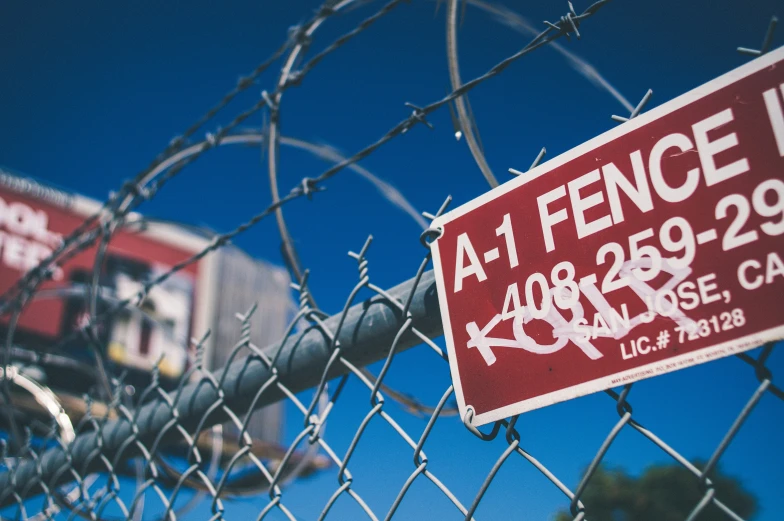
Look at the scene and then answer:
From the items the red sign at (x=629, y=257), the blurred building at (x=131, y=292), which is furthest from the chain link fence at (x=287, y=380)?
the blurred building at (x=131, y=292)

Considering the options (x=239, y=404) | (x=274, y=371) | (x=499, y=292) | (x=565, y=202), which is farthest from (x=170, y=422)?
(x=565, y=202)

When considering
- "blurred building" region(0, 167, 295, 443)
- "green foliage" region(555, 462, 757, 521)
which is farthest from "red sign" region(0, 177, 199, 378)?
"green foliage" region(555, 462, 757, 521)

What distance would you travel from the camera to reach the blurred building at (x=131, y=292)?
16328 millimetres

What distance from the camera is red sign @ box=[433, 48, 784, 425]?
1009mm

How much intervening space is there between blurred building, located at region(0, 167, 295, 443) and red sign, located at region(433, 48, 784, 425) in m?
13.6

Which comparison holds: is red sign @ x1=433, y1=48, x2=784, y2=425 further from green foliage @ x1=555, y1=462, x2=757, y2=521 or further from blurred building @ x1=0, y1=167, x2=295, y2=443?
green foliage @ x1=555, y1=462, x2=757, y2=521

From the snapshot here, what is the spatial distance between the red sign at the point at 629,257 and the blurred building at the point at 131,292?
13.6m

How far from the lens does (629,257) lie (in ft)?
3.73

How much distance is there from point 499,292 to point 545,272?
0.10 metres

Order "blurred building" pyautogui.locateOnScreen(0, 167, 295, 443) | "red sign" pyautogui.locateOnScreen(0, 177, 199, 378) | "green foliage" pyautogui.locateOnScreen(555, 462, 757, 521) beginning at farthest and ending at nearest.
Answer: "green foliage" pyautogui.locateOnScreen(555, 462, 757, 521)
"red sign" pyautogui.locateOnScreen(0, 177, 199, 378)
"blurred building" pyautogui.locateOnScreen(0, 167, 295, 443)

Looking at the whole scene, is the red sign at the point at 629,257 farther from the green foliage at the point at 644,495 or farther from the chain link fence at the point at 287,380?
the green foliage at the point at 644,495

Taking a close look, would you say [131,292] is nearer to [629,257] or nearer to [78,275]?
[78,275]

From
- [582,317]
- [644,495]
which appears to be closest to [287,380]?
[582,317]

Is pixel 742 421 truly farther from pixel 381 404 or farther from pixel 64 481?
pixel 64 481
